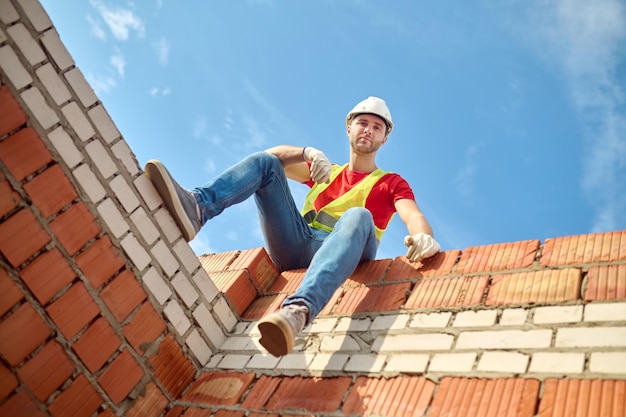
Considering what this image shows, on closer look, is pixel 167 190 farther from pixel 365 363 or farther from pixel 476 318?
pixel 476 318

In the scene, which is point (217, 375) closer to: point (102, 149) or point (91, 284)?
point (91, 284)

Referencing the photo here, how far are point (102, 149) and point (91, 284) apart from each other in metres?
0.56

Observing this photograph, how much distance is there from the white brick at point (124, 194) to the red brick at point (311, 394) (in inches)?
38.0

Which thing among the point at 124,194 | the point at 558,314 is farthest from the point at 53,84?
the point at 558,314

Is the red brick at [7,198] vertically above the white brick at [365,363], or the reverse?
the white brick at [365,363]

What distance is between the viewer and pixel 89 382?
71.0 inches

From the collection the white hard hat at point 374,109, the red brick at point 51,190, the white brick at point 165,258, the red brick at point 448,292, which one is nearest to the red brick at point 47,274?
the red brick at point 51,190

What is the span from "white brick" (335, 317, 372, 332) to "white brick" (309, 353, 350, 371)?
0.14 m

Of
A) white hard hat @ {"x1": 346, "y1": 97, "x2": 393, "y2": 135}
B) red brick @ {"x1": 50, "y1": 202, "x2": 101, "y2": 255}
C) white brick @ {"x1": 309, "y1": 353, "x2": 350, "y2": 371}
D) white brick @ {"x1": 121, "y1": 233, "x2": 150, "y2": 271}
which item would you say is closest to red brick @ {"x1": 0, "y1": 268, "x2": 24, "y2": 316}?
red brick @ {"x1": 50, "y1": 202, "x2": 101, "y2": 255}

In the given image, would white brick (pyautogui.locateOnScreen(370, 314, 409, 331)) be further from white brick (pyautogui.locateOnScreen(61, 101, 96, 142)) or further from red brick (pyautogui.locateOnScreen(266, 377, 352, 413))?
white brick (pyautogui.locateOnScreen(61, 101, 96, 142))

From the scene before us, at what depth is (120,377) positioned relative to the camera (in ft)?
6.24

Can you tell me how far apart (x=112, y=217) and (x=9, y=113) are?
0.52 m

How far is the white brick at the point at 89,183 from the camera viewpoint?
1.96 metres

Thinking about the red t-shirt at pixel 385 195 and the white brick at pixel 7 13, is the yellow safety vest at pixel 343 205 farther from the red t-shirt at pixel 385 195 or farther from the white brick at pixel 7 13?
the white brick at pixel 7 13
